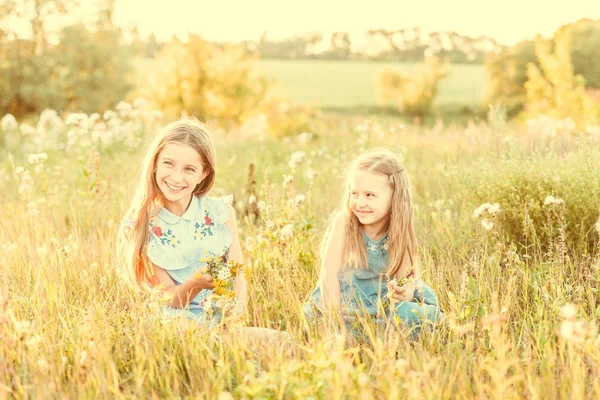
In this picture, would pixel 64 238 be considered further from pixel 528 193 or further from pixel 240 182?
pixel 528 193

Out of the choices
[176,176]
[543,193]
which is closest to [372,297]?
[176,176]

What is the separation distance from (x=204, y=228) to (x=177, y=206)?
195mm

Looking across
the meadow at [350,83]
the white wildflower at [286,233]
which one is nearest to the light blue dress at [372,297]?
the white wildflower at [286,233]

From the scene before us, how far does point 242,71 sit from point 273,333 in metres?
19.4

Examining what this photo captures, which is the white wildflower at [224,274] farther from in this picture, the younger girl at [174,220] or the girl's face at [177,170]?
the girl's face at [177,170]

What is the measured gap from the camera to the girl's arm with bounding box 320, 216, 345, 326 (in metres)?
3.22

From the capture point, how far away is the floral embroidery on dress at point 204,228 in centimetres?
353

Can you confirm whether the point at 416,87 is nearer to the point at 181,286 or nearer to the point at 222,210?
the point at 222,210

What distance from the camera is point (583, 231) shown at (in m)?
4.06

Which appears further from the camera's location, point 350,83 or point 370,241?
point 350,83

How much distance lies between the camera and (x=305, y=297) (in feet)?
11.4

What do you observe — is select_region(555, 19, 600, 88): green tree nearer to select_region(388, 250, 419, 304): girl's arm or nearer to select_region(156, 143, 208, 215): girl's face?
select_region(388, 250, 419, 304): girl's arm

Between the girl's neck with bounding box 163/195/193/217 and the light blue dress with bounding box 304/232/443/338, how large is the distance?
2.85ft

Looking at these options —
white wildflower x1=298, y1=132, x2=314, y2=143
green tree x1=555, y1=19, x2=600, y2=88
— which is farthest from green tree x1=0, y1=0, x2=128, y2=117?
green tree x1=555, y1=19, x2=600, y2=88
